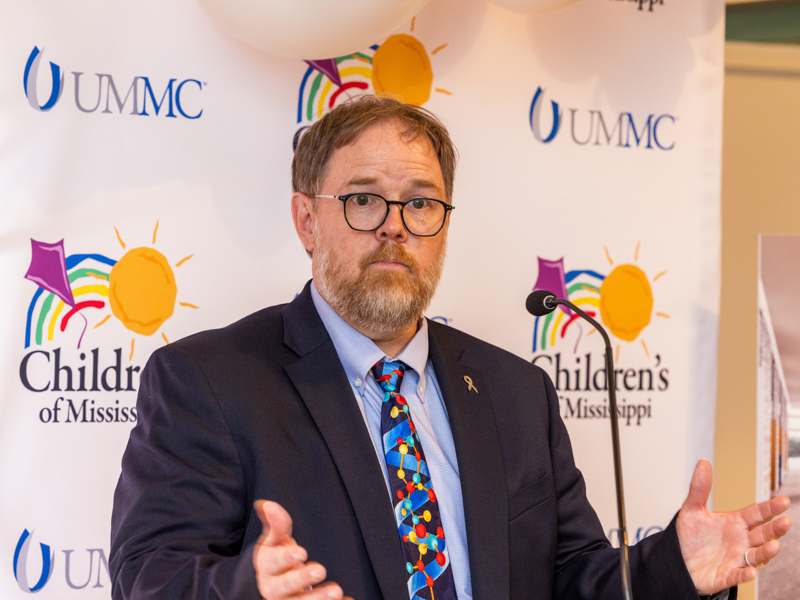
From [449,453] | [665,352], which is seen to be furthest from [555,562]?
[665,352]

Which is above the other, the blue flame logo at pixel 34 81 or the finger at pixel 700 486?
the blue flame logo at pixel 34 81

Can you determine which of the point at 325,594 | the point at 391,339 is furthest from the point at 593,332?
the point at 325,594

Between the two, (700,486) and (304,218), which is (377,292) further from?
(700,486)

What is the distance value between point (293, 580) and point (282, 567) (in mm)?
27

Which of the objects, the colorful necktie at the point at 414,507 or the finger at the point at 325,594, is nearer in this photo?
the finger at the point at 325,594

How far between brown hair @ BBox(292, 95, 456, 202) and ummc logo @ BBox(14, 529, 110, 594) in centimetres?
113

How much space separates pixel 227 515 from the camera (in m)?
1.51

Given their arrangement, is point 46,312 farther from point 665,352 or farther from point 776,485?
point 776,485

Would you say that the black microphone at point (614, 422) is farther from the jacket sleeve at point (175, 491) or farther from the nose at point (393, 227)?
the jacket sleeve at point (175, 491)

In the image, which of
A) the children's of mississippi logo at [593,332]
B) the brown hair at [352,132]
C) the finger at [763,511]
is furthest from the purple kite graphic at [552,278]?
the finger at [763,511]

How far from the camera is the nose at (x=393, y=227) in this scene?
1.81 metres

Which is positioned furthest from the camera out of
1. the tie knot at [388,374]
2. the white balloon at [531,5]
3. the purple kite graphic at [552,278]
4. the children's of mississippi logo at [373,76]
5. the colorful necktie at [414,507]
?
the purple kite graphic at [552,278]

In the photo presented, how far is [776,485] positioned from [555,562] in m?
1.28

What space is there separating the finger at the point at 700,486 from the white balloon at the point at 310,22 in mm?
1258
